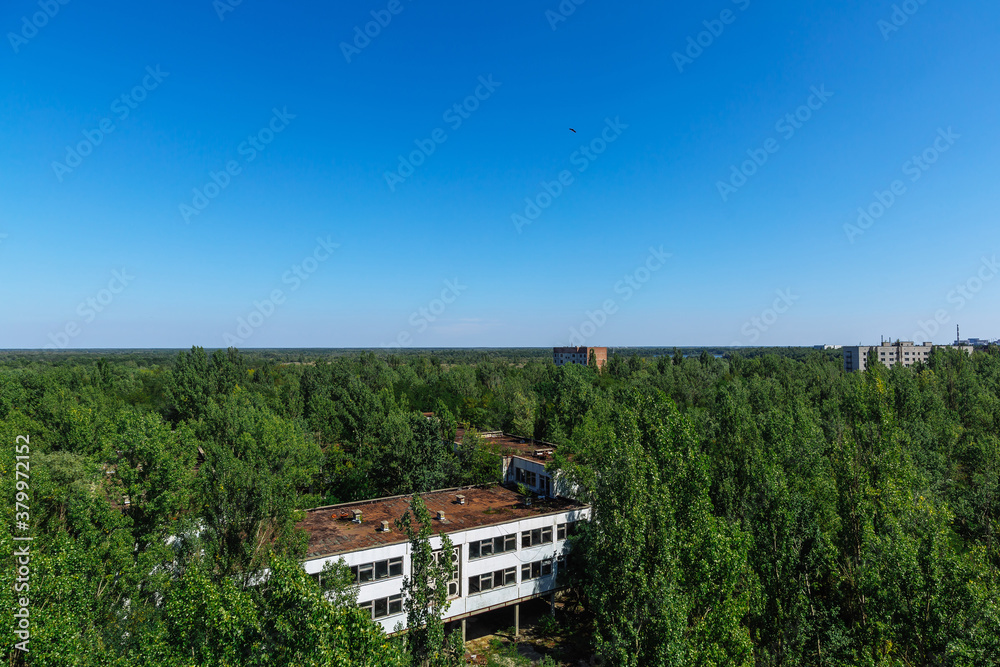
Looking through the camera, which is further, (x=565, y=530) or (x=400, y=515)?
(x=565, y=530)

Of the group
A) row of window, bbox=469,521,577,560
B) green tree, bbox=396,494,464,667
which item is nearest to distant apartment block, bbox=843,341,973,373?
row of window, bbox=469,521,577,560

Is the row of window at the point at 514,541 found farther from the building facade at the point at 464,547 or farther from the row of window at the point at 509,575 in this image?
the row of window at the point at 509,575

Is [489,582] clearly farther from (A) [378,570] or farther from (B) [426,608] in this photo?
(B) [426,608]

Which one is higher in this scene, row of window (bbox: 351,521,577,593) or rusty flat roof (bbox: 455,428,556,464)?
rusty flat roof (bbox: 455,428,556,464)

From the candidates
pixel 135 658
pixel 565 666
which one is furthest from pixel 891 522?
pixel 135 658

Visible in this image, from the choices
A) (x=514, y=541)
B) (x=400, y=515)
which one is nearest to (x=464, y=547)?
(x=514, y=541)

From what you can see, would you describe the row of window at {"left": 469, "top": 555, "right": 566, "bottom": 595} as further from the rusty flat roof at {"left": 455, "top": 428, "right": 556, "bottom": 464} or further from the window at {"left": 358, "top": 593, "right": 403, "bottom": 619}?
the rusty flat roof at {"left": 455, "top": 428, "right": 556, "bottom": 464}
